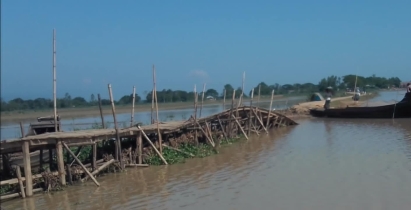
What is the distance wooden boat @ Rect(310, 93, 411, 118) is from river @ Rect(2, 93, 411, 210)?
31.5 feet

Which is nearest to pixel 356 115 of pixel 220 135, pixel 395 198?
pixel 220 135

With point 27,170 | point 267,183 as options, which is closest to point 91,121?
point 27,170

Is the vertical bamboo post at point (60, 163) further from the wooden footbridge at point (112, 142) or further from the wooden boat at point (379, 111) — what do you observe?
the wooden boat at point (379, 111)

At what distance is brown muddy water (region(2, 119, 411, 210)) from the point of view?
961cm

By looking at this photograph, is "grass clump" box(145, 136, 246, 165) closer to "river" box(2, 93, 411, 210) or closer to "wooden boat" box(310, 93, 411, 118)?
"river" box(2, 93, 411, 210)

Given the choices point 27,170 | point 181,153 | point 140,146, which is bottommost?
point 181,153

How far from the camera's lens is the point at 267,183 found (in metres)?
11.2

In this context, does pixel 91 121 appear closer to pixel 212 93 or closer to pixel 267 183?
pixel 267 183

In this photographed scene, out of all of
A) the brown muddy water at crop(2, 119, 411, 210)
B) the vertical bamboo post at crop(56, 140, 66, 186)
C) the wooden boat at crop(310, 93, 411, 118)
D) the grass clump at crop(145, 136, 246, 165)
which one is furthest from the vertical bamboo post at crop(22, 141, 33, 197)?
the wooden boat at crop(310, 93, 411, 118)

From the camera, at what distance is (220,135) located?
766 inches

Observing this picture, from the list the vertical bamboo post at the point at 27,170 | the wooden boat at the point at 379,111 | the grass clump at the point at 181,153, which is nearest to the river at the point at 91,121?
the grass clump at the point at 181,153

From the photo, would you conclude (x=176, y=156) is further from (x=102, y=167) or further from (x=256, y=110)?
(x=256, y=110)

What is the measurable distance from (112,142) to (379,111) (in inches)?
694

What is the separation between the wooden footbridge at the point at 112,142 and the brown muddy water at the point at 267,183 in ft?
1.35
